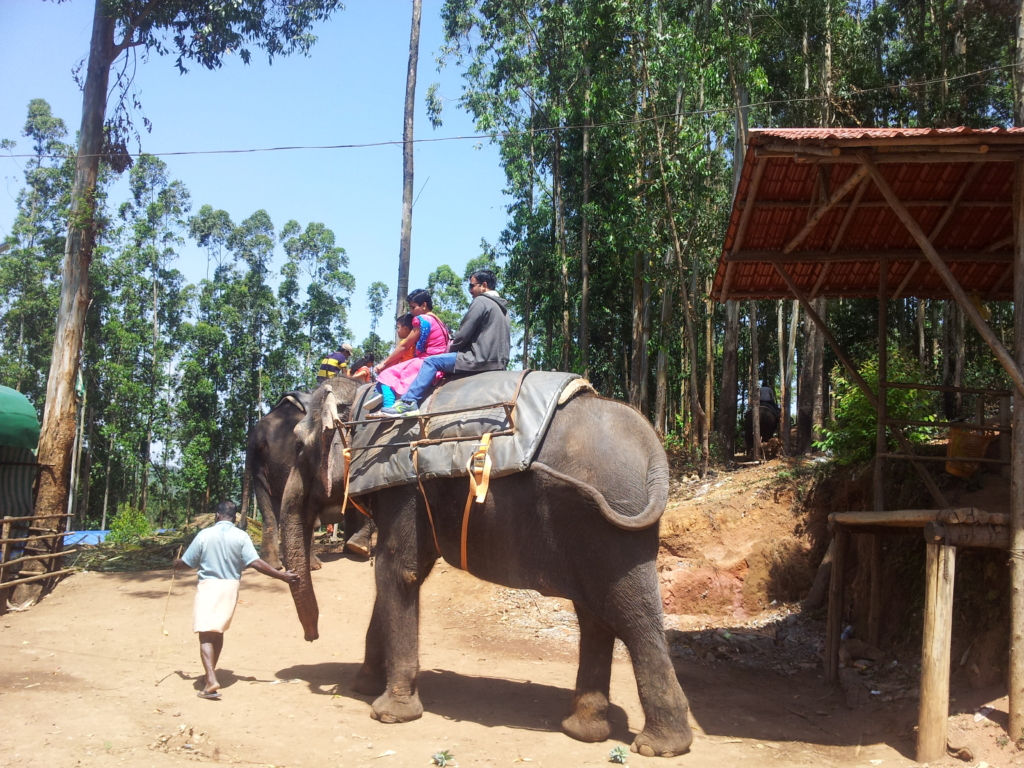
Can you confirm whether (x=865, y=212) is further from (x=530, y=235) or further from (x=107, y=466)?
(x=107, y=466)

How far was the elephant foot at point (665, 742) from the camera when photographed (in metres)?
5.16

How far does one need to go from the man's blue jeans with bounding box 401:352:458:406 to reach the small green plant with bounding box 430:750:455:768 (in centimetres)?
249

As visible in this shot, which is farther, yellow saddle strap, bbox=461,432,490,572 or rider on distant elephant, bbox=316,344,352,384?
rider on distant elephant, bbox=316,344,352,384

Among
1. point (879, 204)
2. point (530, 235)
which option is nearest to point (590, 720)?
point (879, 204)

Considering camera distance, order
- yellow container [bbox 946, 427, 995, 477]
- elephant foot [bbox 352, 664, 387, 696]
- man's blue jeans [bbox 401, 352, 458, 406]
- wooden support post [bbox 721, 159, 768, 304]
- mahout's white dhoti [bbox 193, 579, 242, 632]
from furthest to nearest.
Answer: yellow container [bbox 946, 427, 995, 477]
elephant foot [bbox 352, 664, 387, 696]
mahout's white dhoti [bbox 193, 579, 242, 632]
man's blue jeans [bbox 401, 352, 458, 406]
wooden support post [bbox 721, 159, 768, 304]

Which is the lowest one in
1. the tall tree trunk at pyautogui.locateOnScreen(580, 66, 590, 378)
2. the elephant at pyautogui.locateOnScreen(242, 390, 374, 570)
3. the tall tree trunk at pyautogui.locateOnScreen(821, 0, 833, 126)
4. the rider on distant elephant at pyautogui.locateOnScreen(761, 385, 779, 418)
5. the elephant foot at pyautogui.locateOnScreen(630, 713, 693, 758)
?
the elephant foot at pyautogui.locateOnScreen(630, 713, 693, 758)

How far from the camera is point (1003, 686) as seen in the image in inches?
235

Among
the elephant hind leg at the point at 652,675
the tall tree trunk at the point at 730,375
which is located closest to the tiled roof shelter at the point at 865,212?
the elephant hind leg at the point at 652,675

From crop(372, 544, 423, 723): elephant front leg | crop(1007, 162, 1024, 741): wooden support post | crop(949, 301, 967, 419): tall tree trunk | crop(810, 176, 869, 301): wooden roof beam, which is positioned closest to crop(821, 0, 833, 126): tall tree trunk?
crop(949, 301, 967, 419): tall tree trunk

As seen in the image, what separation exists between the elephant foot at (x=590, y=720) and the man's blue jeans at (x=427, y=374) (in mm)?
2485

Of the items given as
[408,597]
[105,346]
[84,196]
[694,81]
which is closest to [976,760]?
[408,597]

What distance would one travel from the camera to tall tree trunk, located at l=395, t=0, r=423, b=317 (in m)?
15.7

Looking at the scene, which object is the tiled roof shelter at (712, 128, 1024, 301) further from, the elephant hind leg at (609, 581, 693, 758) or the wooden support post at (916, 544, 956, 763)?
the elephant hind leg at (609, 581, 693, 758)

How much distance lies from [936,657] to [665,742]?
1.91m
